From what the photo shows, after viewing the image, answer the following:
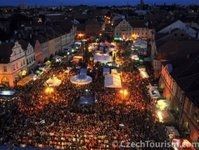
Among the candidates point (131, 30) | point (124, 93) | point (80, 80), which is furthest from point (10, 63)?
point (131, 30)

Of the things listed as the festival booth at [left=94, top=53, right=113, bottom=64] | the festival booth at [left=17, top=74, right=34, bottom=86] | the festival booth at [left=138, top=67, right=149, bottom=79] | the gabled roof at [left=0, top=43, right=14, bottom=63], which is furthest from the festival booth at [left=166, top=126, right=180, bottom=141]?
the festival booth at [left=94, top=53, right=113, bottom=64]

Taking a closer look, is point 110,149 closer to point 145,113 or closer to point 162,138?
point 162,138

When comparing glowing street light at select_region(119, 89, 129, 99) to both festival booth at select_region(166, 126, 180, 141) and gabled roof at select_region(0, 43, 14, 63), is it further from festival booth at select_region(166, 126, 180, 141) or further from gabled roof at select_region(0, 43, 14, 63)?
gabled roof at select_region(0, 43, 14, 63)

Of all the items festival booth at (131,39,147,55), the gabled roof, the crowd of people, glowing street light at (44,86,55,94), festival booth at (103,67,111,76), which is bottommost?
the crowd of people

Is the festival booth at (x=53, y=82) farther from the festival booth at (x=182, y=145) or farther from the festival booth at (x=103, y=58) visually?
the festival booth at (x=182, y=145)

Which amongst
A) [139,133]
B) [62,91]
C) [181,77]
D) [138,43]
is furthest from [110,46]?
[139,133]

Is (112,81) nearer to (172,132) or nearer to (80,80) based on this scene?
(80,80)
